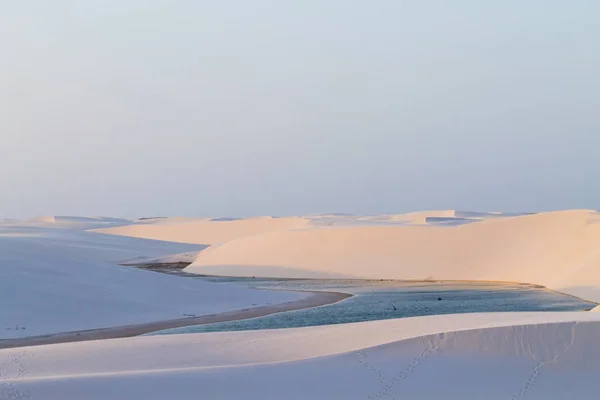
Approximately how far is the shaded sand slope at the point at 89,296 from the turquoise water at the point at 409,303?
2502 millimetres

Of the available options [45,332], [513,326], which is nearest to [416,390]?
[513,326]

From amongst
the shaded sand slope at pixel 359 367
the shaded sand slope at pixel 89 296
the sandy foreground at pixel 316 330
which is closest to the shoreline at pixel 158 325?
the sandy foreground at pixel 316 330

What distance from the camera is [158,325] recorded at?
20266 mm

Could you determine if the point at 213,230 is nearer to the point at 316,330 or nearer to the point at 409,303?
the point at 409,303

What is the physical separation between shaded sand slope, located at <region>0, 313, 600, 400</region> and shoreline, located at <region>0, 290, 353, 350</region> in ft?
17.3

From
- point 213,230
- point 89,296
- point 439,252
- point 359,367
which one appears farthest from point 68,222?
point 359,367

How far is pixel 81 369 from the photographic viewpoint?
11195 millimetres

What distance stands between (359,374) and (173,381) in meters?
2.03

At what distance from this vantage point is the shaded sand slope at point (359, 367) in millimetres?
9570

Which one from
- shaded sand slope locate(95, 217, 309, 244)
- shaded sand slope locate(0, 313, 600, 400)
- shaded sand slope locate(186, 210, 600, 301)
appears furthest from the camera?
shaded sand slope locate(95, 217, 309, 244)

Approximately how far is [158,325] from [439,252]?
20479 mm

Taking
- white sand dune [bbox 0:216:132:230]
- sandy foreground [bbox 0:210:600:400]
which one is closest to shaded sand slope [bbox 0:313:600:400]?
sandy foreground [bbox 0:210:600:400]

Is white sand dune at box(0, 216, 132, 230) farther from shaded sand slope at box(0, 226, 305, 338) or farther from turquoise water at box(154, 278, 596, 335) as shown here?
shaded sand slope at box(0, 226, 305, 338)

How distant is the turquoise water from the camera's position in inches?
794
